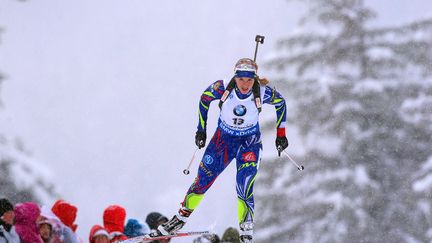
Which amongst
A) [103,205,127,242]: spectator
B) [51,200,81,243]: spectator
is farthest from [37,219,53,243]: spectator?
[103,205,127,242]: spectator

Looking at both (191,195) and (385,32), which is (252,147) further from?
(385,32)

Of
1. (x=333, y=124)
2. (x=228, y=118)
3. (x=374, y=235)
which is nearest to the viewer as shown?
(x=228, y=118)

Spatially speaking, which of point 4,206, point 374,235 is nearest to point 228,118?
point 4,206

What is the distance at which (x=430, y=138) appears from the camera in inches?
931

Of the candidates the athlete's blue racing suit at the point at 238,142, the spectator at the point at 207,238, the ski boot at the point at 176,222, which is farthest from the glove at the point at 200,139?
the spectator at the point at 207,238

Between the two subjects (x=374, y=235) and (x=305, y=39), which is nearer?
(x=374, y=235)

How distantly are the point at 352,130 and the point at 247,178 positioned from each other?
571 inches

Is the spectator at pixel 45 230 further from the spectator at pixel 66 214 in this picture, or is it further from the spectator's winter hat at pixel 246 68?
the spectator's winter hat at pixel 246 68

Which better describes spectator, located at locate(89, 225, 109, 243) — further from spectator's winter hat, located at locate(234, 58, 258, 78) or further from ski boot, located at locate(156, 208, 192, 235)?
spectator's winter hat, located at locate(234, 58, 258, 78)

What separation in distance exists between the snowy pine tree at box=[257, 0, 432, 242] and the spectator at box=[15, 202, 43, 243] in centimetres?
1379

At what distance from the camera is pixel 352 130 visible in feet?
74.9

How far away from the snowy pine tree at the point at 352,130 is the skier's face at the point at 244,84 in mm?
13945

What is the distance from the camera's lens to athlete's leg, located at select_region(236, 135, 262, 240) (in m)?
8.75

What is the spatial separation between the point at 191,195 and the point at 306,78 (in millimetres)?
15181
